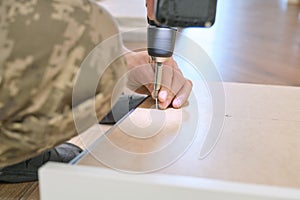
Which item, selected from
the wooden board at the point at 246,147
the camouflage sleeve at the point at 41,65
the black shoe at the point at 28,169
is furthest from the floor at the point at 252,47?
the camouflage sleeve at the point at 41,65

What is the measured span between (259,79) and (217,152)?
1238mm

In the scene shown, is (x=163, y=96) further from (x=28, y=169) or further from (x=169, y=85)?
(x=28, y=169)

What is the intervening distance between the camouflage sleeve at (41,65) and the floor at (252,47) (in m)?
0.37

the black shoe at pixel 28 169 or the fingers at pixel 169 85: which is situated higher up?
the fingers at pixel 169 85

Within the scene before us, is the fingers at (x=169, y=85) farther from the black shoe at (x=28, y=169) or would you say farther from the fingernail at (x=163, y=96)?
the black shoe at (x=28, y=169)

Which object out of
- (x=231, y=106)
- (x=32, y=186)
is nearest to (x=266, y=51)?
(x=231, y=106)

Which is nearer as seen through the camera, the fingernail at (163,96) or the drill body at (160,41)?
the drill body at (160,41)

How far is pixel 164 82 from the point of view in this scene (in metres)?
0.76

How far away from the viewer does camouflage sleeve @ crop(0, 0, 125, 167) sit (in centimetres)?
31

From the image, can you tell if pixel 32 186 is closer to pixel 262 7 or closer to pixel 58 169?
pixel 58 169

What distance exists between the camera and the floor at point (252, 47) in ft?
5.65

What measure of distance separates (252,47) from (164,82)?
1709 mm

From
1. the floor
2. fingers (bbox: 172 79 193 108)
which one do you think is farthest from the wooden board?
the floor

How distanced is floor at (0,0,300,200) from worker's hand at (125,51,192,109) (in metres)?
0.26
